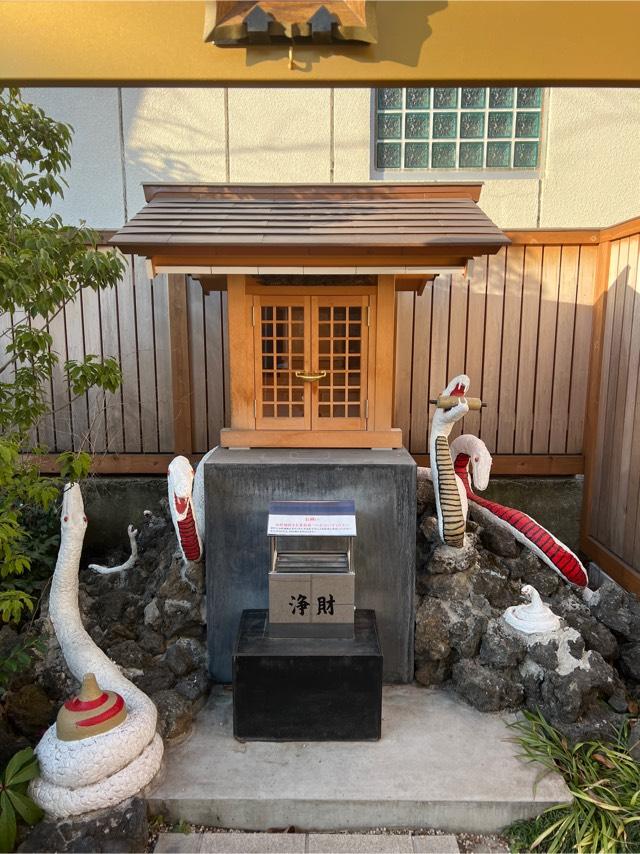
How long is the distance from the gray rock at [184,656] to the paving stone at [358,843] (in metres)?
1.51

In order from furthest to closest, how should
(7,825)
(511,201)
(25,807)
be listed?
(511,201) → (25,807) → (7,825)

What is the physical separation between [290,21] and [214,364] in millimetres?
4631

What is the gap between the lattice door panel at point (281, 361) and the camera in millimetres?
4477

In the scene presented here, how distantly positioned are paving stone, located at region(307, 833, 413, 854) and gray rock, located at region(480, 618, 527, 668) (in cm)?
137

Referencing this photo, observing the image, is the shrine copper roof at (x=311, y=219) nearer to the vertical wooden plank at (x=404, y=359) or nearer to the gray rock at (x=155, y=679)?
the vertical wooden plank at (x=404, y=359)

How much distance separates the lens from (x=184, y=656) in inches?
169

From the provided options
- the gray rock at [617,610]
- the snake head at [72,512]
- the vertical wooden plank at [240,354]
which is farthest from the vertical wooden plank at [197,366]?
the gray rock at [617,610]

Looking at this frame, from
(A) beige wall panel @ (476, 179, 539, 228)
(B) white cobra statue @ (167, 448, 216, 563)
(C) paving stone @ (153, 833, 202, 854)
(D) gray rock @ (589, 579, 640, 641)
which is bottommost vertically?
(C) paving stone @ (153, 833, 202, 854)

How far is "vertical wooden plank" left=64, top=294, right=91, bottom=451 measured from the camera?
5.98 meters

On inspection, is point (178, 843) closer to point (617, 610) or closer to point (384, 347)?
point (384, 347)

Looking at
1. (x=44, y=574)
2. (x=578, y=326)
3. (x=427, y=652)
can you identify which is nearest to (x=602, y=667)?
(x=427, y=652)

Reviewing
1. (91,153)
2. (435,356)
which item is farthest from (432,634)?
(91,153)

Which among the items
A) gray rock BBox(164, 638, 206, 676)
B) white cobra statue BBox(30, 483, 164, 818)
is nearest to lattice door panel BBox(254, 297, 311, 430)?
gray rock BBox(164, 638, 206, 676)

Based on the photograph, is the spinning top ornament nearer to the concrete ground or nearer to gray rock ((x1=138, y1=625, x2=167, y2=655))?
the concrete ground
